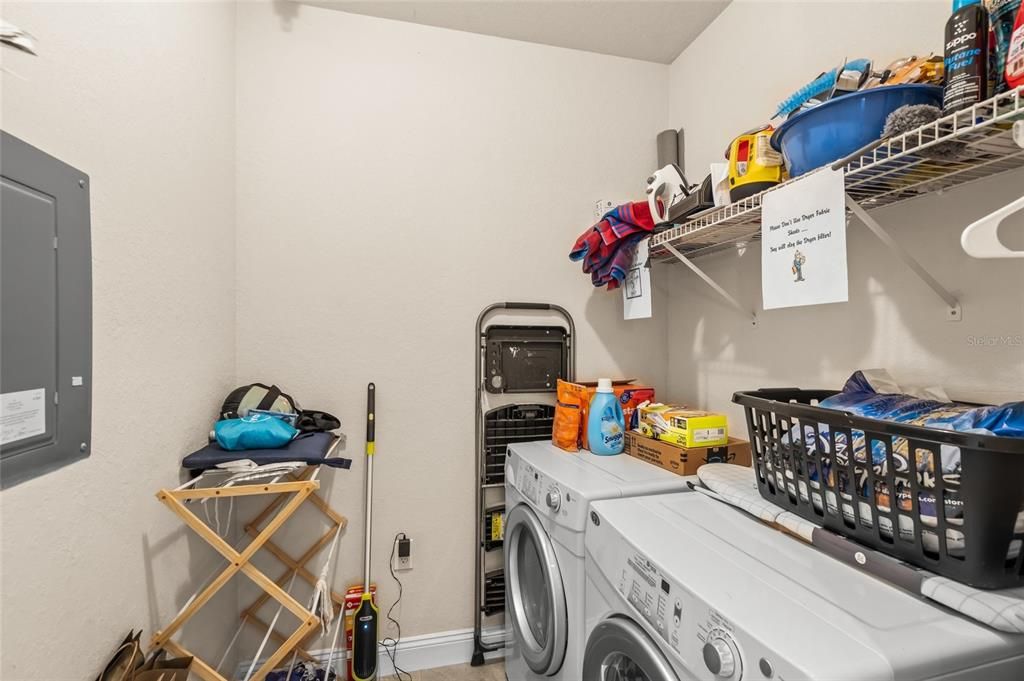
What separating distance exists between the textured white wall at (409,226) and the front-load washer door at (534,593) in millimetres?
338

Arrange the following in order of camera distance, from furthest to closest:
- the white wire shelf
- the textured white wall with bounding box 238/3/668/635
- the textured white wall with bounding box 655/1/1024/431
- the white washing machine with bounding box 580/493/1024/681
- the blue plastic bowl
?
the textured white wall with bounding box 238/3/668/635 < the textured white wall with bounding box 655/1/1024/431 < the blue plastic bowl < the white wire shelf < the white washing machine with bounding box 580/493/1024/681

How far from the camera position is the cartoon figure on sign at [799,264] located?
0.95m

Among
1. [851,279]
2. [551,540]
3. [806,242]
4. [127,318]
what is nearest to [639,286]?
[851,279]

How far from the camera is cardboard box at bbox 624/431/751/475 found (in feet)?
4.37

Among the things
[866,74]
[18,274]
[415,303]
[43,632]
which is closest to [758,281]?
[866,74]

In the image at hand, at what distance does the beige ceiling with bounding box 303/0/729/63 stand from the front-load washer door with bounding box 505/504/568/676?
6.37ft

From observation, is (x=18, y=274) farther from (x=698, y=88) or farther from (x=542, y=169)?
(x=698, y=88)

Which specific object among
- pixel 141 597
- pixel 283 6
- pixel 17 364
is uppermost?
pixel 283 6

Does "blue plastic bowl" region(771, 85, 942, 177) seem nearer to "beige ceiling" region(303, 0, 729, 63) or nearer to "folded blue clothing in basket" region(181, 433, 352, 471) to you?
"beige ceiling" region(303, 0, 729, 63)

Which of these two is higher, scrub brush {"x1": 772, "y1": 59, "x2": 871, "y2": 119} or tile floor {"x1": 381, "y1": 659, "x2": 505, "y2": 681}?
scrub brush {"x1": 772, "y1": 59, "x2": 871, "y2": 119}

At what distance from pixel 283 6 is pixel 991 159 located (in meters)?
2.24

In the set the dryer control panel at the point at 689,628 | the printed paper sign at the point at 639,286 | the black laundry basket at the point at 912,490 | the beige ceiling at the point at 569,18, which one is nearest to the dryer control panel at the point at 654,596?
the dryer control panel at the point at 689,628

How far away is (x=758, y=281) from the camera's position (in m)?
1.57

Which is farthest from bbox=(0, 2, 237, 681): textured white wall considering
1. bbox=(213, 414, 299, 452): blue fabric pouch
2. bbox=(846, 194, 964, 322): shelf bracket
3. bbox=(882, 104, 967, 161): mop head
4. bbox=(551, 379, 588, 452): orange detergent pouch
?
bbox=(846, 194, 964, 322): shelf bracket
